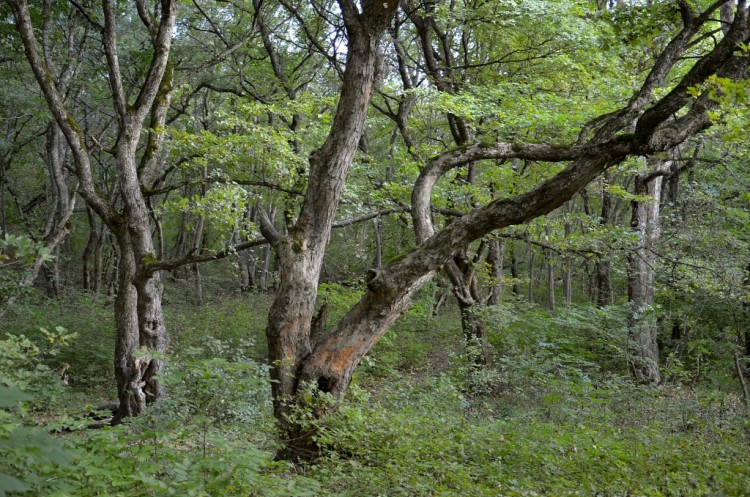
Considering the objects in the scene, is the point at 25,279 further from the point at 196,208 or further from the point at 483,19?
the point at 483,19

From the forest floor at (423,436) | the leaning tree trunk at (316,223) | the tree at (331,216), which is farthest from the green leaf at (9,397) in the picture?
the leaning tree trunk at (316,223)

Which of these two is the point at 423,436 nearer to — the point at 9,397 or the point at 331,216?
the point at 331,216

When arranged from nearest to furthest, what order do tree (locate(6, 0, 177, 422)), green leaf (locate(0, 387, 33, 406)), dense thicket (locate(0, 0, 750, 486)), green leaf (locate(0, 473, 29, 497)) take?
green leaf (locate(0, 473, 29, 497))
green leaf (locate(0, 387, 33, 406))
dense thicket (locate(0, 0, 750, 486))
tree (locate(6, 0, 177, 422))

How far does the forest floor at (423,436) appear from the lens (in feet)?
11.0

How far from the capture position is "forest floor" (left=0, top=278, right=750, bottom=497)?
3363mm

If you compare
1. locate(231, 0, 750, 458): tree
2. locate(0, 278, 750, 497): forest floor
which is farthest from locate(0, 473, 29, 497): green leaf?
locate(231, 0, 750, 458): tree

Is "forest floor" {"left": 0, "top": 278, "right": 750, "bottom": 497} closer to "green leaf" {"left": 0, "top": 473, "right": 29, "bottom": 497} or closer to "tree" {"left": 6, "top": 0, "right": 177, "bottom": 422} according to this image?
"green leaf" {"left": 0, "top": 473, "right": 29, "bottom": 497}

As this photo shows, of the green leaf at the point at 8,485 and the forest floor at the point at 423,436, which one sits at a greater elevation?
the green leaf at the point at 8,485

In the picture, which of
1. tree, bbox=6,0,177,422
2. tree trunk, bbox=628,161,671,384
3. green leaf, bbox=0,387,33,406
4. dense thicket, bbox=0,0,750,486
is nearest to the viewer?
green leaf, bbox=0,387,33,406

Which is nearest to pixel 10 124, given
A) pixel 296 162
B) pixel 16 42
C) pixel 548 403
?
pixel 16 42

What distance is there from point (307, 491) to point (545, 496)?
1.87m

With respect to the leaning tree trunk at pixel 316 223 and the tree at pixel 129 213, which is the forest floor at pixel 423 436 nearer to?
the leaning tree trunk at pixel 316 223

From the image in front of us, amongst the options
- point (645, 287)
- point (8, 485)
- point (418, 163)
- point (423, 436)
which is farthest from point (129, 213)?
point (645, 287)

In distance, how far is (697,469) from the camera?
502 cm
